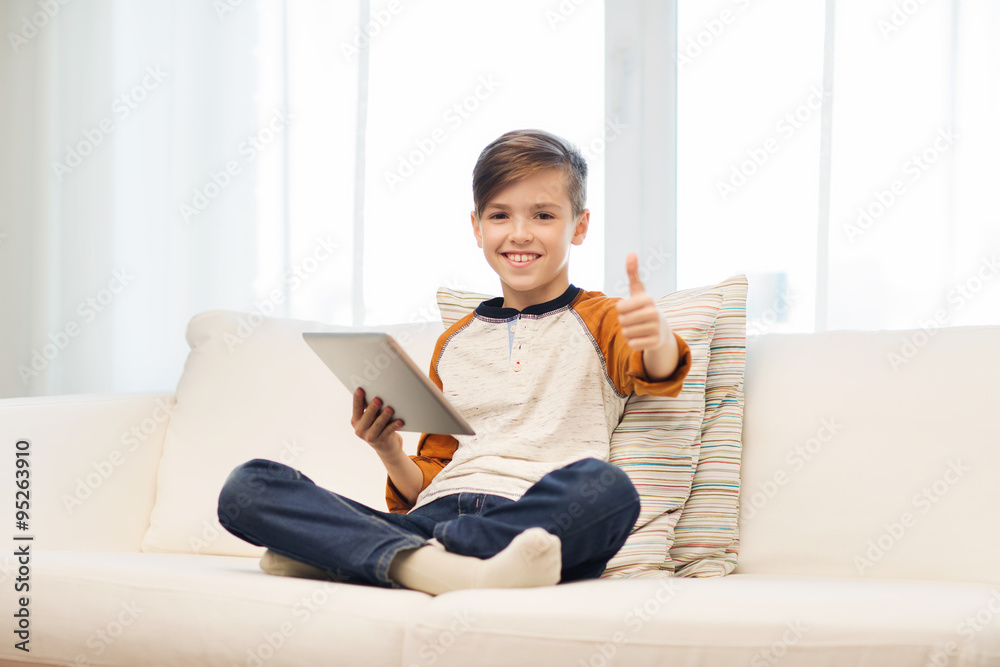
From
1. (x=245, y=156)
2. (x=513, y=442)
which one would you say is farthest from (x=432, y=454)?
(x=245, y=156)

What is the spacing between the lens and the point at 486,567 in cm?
95

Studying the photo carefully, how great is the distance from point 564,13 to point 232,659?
5.41ft

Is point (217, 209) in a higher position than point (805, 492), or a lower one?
higher

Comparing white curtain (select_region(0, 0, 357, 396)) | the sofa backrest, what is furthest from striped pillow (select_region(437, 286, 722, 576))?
white curtain (select_region(0, 0, 357, 396))

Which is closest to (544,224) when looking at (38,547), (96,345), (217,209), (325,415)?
(325,415)

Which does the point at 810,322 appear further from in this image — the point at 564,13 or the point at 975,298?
the point at 564,13

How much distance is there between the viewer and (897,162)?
5.60 feet

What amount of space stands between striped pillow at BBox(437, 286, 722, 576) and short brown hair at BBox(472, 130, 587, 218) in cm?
26

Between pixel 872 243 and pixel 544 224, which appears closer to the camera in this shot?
pixel 544 224

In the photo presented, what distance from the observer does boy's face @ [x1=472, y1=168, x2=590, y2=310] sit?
4.38ft

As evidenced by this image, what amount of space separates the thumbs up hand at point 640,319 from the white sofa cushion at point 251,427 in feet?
1.95

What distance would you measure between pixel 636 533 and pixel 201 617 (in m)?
0.59

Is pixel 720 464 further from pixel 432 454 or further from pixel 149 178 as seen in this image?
pixel 149 178

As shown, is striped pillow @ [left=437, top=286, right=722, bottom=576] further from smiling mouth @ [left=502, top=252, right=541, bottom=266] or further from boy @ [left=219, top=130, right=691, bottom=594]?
smiling mouth @ [left=502, top=252, right=541, bottom=266]
